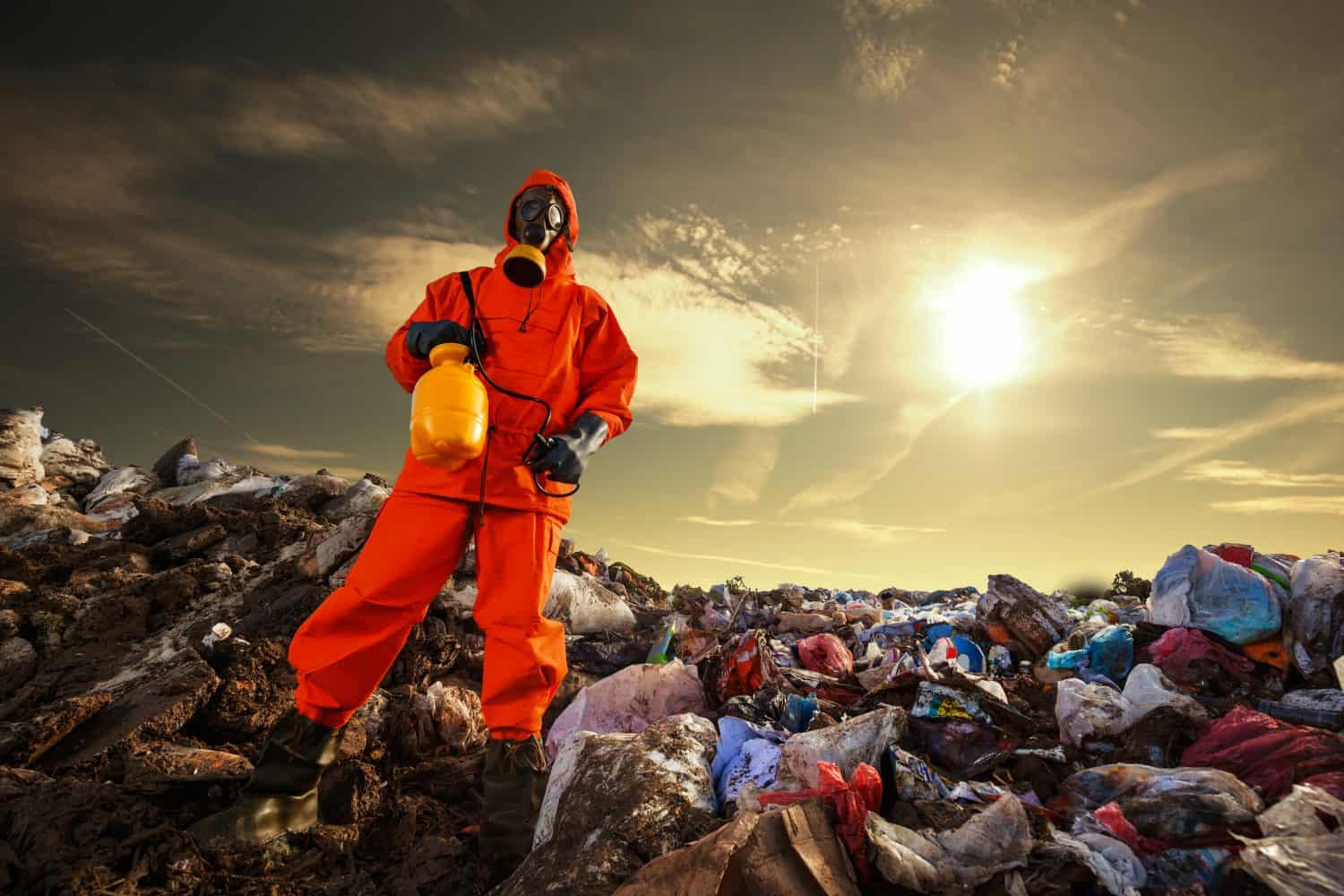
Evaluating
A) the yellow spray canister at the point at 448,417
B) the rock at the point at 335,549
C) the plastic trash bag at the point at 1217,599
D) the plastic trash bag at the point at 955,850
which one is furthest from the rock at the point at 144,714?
the plastic trash bag at the point at 1217,599

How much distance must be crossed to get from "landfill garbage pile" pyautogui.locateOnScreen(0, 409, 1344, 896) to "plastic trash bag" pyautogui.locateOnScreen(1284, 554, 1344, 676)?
0.5 inches

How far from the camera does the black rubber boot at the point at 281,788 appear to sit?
2.09 m

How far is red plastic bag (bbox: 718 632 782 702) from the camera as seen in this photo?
10.4 feet

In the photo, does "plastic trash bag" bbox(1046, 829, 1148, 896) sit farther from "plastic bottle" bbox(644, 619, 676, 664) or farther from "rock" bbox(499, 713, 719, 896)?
"plastic bottle" bbox(644, 619, 676, 664)

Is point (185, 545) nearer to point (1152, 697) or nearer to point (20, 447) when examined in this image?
point (20, 447)

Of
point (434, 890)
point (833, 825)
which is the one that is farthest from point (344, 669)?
point (833, 825)

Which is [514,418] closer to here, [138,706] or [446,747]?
[446,747]

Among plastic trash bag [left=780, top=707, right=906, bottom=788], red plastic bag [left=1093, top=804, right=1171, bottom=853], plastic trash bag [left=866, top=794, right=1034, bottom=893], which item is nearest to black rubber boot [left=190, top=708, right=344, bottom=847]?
plastic trash bag [left=780, top=707, right=906, bottom=788]

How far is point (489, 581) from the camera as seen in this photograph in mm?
2225

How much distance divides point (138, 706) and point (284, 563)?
1961 millimetres

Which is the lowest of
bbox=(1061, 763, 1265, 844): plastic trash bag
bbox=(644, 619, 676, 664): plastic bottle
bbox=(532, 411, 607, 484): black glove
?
bbox=(1061, 763, 1265, 844): plastic trash bag

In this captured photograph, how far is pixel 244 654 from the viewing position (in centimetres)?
331

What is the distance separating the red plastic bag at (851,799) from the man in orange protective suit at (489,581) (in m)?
0.86

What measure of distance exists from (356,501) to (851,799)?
18.6ft
